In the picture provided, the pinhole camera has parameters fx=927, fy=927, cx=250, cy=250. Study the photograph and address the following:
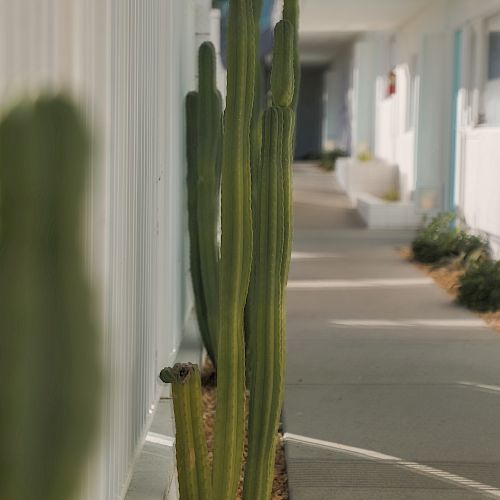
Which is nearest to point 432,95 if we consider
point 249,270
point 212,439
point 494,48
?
point 494,48

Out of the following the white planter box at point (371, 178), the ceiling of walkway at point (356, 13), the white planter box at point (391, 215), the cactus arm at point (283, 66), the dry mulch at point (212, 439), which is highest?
the ceiling of walkway at point (356, 13)

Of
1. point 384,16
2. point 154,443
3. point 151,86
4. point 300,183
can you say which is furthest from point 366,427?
point 300,183

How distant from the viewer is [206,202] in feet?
15.9

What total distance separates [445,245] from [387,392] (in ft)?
16.7

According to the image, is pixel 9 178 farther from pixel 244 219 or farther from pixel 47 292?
pixel 244 219

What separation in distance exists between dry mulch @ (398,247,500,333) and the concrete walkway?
115 millimetres

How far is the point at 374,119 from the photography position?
61.3ft

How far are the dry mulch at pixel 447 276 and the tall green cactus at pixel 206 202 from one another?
285 centimetres

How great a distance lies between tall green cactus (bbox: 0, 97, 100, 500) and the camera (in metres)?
1.17

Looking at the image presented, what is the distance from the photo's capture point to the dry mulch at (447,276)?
23.3ft

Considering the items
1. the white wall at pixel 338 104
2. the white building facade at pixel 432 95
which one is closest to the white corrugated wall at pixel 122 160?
the white building facade at pixel 432 95

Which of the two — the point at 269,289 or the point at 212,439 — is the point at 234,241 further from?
the point at 212,439

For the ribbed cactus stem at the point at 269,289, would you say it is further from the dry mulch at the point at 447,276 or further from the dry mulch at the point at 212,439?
the dry mulch at the point at 447,276

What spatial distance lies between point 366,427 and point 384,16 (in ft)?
35.7
